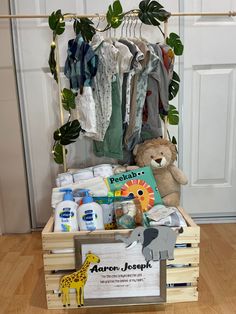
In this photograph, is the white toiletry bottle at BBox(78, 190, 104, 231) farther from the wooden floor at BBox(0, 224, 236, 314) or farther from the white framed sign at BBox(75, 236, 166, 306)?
the wooden floor at BBox(0, 224, 236, 314)

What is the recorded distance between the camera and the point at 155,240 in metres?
1.01

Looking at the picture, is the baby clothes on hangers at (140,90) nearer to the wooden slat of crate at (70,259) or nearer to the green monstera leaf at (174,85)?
the green monstera leaf at (174,85)

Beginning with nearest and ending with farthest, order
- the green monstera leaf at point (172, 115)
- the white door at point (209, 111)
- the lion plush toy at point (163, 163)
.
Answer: the lion plush toy at point (163, 163)
the green monstera leaf at point (172, 115)
the white door at point (209, 111)

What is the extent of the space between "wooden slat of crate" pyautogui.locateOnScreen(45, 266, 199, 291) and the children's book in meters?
0.26

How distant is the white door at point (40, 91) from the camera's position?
1.53 m

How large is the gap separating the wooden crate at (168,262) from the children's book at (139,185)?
19 centimetres

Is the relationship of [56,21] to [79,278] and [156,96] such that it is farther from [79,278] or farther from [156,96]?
[79,278]

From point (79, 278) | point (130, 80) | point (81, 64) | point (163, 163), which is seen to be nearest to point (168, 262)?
point (79, 278)

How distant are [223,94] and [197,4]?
0.49 m

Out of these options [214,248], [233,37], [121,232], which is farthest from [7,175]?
[233,37]

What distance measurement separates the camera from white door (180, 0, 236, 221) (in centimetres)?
157

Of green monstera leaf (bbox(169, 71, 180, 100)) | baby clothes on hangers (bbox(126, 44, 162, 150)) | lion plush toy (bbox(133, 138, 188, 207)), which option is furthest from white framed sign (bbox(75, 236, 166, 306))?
green monstera leaf (bbox(169, 71, 180, 100))

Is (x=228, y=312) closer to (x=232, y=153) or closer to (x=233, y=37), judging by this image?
(x=232, y=153)

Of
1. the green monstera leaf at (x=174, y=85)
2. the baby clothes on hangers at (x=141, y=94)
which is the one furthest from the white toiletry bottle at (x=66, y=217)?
the green monstera leaf at (x=174, y=85)
